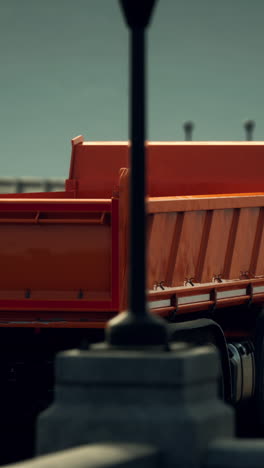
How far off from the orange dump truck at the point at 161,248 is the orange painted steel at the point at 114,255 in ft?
0.04

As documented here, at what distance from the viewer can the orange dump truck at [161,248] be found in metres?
13.9

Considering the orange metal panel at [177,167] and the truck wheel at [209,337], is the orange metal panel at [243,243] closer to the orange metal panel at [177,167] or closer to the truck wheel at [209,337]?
the truck wheel at [209,337]

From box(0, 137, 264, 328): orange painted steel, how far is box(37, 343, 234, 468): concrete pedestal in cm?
462

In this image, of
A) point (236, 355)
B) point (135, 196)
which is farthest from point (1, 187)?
point (135, 196)

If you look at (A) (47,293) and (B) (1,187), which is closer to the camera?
(A) (47,293)

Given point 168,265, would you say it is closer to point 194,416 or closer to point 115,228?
point 115,228

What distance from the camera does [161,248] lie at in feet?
47.8

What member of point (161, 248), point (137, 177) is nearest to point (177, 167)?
point (161, 248)

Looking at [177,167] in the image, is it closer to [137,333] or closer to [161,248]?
[161,248]

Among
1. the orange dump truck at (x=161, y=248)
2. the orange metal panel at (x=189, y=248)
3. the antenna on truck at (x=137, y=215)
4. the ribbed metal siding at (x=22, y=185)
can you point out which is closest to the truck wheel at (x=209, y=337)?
the orange dump truck at (x=161, y=248)

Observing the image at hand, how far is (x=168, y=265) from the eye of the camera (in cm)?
1477

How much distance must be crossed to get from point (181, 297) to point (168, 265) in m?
0.46

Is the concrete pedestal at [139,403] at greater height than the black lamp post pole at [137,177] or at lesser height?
lesser

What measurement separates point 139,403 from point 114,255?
4.88 m
